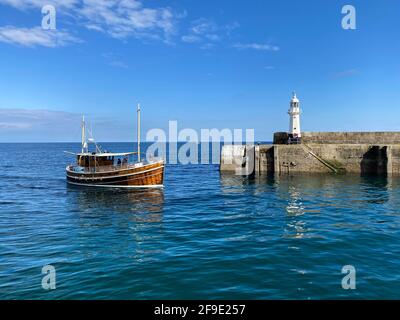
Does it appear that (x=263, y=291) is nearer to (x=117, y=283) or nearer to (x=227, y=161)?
(x=117, y=283)

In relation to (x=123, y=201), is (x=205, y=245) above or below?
below

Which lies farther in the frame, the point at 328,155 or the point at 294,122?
the point at 294,122

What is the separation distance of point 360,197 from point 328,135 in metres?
15.6

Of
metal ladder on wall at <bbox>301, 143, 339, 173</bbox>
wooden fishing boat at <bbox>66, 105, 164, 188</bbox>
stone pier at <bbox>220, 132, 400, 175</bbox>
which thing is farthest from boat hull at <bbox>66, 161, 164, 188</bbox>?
Result: metal ladder on wall at <bbox>301, 143, 339, 173</bbox>

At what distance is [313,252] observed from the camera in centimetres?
1175

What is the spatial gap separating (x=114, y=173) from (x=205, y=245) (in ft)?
64.6

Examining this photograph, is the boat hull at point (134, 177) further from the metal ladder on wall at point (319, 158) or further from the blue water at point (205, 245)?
the metal ladder on wall at point (319, 158)

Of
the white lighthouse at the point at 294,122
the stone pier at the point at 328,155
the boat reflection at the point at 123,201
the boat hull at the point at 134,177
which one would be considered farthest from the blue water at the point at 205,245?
the white lighthouse at the point at 294,122

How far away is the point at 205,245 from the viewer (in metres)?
12.9

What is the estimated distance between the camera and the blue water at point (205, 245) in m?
8.97

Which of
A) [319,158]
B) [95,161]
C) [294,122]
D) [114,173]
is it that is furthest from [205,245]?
[294,122]

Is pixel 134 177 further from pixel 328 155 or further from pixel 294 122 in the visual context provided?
pixel 328 155

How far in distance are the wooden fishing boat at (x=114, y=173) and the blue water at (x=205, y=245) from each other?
194 inches
